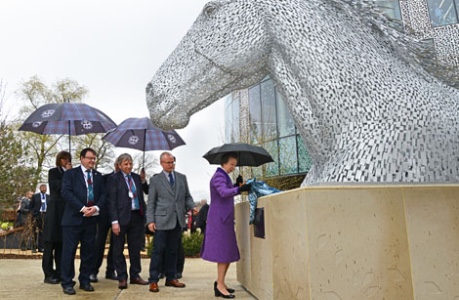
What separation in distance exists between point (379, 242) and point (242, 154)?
144 inches

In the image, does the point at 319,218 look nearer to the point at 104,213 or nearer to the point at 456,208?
the point at 456,208

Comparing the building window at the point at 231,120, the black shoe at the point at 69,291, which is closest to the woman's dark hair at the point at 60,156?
the black shoe at the point at 69,291

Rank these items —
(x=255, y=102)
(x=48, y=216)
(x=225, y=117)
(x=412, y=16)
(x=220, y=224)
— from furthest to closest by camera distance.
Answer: (x=225, y=117)
(x=255, y=102)
(x=412, y=16)
(x=48, y=216)
(x=220, y=224)

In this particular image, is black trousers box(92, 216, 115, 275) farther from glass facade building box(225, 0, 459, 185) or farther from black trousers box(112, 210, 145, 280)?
glass facade building box(225, 0, 459, 185)

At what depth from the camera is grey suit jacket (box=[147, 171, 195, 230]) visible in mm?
4961

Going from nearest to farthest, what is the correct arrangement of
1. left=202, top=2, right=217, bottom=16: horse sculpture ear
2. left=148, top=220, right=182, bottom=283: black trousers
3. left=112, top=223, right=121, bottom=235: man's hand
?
left=202, top=2, right=217, bottom=16: horse sculpture ear → left=148, top=220, right=182, bottom=283: black trousers → left=112, top=223, right=121, bottom=235: man's hand

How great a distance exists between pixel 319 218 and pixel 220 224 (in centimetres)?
200

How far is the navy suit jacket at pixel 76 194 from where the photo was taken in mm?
4730

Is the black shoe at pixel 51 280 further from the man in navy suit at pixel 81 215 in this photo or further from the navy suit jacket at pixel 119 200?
the navy suit jacket at pixel 119 200

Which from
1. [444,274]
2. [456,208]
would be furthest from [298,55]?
→ [444,274]

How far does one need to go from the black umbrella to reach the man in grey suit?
158 centimetres

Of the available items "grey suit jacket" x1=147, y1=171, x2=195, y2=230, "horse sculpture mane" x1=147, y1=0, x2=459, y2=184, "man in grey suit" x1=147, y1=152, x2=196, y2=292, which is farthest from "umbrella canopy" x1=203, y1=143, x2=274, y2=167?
"horse sculpture mane" x1=147, y1=0, x2=459, y2=184

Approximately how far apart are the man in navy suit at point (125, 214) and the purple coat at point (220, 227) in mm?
1429

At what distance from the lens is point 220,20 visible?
101 inches
